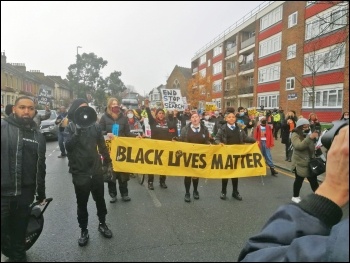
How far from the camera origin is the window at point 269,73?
1250 inches

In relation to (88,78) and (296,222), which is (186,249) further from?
(88,78)

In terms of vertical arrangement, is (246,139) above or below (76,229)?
above

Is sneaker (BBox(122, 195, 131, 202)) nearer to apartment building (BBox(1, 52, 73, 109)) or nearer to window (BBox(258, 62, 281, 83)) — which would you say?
apartment building (BBox(1, 52, 73, 109))

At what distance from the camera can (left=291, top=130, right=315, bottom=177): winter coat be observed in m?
5.52

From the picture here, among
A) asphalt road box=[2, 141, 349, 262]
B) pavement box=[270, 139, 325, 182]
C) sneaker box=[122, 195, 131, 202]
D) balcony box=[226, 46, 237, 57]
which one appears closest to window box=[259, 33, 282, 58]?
balcony box=[226, 46, 237, 57]

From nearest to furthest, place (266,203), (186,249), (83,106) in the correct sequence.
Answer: (83,106) < (186,249) < (266,203)

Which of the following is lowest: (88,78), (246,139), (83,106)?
(246,139)

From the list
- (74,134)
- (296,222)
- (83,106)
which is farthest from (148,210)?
(296,222)

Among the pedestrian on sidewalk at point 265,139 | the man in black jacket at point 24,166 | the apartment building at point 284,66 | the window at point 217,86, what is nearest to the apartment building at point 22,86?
the man in black jacket at point 24,166

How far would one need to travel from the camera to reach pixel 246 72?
39.3 meters

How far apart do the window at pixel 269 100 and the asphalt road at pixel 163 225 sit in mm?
26458

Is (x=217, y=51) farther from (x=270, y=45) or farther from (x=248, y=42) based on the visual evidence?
(x=270, y=45)

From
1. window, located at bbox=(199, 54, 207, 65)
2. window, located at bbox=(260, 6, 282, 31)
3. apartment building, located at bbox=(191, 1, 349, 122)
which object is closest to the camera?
apartment building, located at bbox=(191, 1, 349, 122)

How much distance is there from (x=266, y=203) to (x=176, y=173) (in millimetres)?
1920
